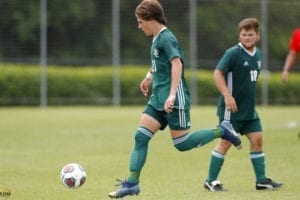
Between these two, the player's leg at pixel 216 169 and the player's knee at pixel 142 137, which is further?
the player's leg at pixel 216 169

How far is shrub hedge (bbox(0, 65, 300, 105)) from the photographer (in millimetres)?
30547

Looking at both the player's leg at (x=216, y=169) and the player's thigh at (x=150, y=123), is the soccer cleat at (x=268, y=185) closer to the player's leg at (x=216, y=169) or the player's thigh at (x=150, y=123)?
the player's leg at (x=216, y=169)

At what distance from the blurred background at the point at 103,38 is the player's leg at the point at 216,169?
21.7 m

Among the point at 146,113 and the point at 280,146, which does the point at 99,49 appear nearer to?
the point at 280,146

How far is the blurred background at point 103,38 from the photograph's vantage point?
30922 millimetres

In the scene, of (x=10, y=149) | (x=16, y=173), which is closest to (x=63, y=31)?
(x=10, y=149)

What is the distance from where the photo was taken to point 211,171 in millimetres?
9188

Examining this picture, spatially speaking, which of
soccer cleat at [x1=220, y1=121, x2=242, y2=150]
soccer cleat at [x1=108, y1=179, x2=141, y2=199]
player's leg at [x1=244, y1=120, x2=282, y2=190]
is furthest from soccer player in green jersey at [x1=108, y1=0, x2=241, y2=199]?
player's leg at [x1=244, y1=120, x2=282, y2=190]

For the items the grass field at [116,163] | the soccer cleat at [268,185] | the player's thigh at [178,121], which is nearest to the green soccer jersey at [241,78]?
the soccer cleat at [268,185]

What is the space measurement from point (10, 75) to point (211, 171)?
22072 millimetres

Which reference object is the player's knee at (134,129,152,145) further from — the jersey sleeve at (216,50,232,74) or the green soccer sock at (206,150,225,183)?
the jersey sleeve at (216,50,232,74)

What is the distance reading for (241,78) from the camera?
925 cm

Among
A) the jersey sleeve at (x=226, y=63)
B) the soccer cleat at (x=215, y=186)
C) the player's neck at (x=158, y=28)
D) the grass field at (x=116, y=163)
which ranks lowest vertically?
the grass field at (x=116, y=163)

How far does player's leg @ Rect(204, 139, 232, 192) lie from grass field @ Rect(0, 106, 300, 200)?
117 millimetres
